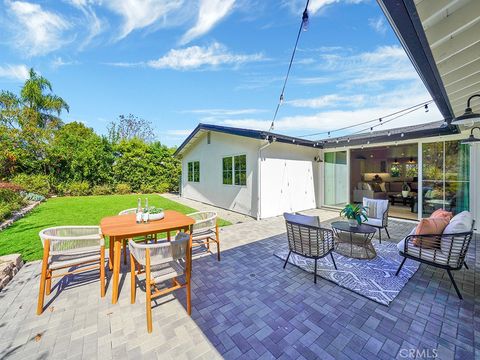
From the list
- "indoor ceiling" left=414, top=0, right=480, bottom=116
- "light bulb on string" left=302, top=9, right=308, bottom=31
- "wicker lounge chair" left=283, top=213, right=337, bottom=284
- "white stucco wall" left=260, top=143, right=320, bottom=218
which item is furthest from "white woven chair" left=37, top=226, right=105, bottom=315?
"white stucco wall" left=260, top=143, right=320, bottom=218

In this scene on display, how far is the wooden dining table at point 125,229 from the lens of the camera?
2410mm

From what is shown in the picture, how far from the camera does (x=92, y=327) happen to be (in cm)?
209

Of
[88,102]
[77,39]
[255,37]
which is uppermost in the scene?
[88,102]

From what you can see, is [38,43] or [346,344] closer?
[346,344]

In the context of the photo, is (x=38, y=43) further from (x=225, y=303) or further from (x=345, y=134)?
(x=345, y=134)

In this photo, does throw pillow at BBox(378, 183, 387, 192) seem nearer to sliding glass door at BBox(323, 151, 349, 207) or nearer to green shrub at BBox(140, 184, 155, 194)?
sliding glass door at BBox(323, 151, 349, 207)

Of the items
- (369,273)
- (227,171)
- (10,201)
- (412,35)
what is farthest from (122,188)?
(412,35)

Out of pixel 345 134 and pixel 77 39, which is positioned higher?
pixel 77 39

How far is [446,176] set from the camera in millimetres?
5848

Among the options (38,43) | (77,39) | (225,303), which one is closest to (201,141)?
(77,39)

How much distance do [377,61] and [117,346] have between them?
726 centimetres

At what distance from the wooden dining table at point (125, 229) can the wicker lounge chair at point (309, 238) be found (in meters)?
1.66

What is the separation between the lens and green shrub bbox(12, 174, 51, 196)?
35.2 ft

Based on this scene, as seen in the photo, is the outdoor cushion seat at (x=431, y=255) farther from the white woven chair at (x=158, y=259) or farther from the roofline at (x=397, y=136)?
the roofline at (x=397, y=136)
